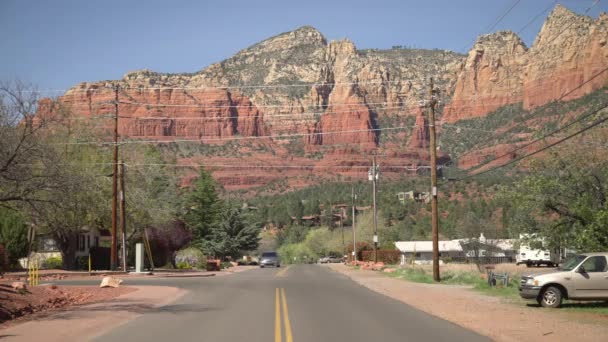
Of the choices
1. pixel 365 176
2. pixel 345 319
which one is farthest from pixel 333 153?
pixel 345 319

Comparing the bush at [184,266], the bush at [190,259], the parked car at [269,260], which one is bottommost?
the parked car at [269,260]

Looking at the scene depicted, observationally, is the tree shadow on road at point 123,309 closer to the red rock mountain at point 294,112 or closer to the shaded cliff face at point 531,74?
the shaded cliff face at point 531,74

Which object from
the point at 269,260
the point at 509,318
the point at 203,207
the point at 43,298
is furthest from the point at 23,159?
the point at 203,207

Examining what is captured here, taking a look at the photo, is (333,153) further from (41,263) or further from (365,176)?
(41,263)

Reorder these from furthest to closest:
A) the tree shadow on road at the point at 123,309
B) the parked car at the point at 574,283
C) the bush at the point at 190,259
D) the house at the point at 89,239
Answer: the bush at the point at 190,259
the house at the point at 89,239
the parked car at the point at 574,283
the tree shadow on road at the point at 123,309

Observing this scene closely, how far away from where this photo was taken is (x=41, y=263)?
57062 mm

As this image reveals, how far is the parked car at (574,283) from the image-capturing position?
67.7 feet

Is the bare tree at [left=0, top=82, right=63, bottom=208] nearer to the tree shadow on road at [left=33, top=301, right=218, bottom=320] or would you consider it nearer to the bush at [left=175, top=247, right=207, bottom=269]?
the tree shadow on road at [left=33, top=301, right=218, bottom=320]

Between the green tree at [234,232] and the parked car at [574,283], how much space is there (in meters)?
67.2

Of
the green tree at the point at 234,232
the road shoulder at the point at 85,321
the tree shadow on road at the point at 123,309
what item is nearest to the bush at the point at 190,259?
the green tree at the point at 234,232

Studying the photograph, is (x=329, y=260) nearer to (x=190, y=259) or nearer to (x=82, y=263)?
(x=190, y=259)

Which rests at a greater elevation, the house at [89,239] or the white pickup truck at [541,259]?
the house at [89,239]

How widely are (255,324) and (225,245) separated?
72.0m

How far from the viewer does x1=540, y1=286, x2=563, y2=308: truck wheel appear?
69.6 ft
